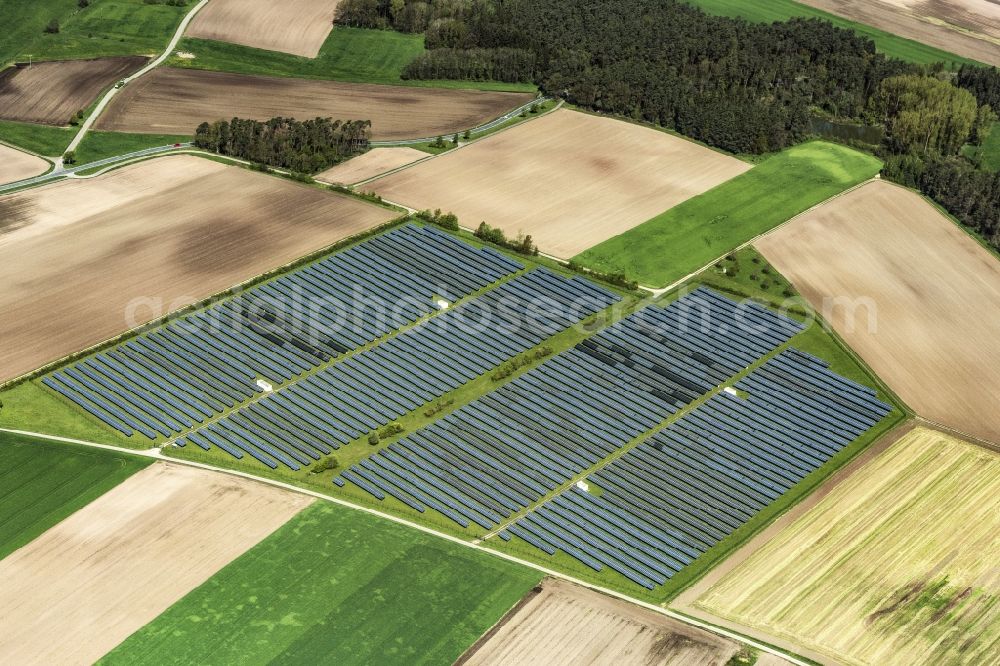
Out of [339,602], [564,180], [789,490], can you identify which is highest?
[564,180]

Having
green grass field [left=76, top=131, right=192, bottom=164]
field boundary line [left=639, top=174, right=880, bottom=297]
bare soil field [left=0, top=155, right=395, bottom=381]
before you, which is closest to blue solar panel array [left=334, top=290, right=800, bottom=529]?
field boundary line [left=639, top=174, right=880, bottom=297]

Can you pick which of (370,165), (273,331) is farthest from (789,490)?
(370,165)

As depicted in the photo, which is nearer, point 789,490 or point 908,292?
point 789,490

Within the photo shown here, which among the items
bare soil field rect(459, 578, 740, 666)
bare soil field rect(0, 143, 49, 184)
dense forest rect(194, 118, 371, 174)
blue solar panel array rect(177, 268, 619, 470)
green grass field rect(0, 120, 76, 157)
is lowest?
bare soil field rect(459, 578, 740, 666)

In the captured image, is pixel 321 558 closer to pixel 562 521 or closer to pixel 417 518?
pixel 417 518

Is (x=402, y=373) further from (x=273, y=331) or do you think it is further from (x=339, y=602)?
(x=339, y=602)

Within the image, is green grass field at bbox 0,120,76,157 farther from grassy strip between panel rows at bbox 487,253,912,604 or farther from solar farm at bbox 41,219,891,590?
grassy strip between panel rows at bbox 487,253,912,604
